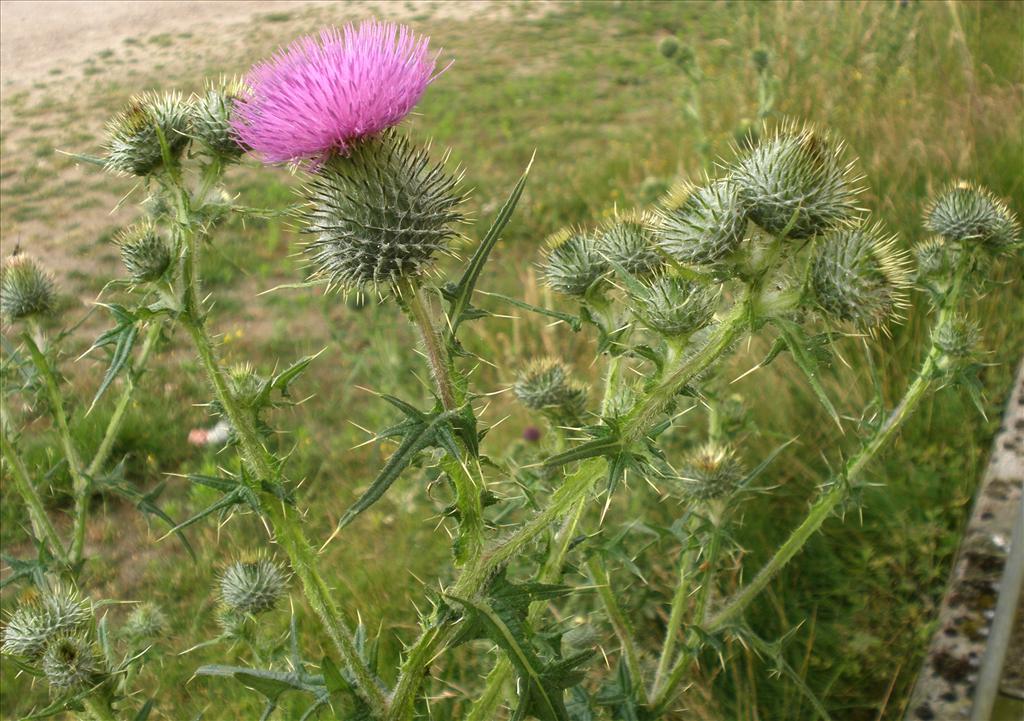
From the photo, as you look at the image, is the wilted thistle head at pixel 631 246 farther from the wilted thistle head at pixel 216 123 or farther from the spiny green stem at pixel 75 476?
the spiny green stem at pixel 75 476

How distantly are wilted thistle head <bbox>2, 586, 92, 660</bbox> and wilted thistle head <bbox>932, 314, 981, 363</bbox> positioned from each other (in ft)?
8.23

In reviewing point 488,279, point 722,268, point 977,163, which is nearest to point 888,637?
point 722,268

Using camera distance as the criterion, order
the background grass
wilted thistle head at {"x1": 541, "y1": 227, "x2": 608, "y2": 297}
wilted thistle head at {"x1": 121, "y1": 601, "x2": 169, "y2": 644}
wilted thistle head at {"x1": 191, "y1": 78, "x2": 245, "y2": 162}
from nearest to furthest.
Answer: wilted thistle head at {"x1": 191, "y1": 78, "x2": 245, "y2": 162} < wilted thistle head at {"x1": 541, "y1": 227, "x2": 608, "y2": 297} < wilted thistle head at {"x1": 121, "y1": 601, "x2": 169, "y2": 644} < the background grass

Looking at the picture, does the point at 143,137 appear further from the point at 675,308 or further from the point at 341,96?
the point at 675,308

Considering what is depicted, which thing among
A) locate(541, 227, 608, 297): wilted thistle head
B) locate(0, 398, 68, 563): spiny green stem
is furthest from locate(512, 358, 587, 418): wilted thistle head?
locate(0, 398, 68, 563): spiny green stem

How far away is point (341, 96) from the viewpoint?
175 centimetres

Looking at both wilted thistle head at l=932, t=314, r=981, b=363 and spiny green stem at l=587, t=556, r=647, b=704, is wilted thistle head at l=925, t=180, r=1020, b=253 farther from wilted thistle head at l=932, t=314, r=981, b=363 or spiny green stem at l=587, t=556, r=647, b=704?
spiny green stem at l=587, t=556, r=647, b=704

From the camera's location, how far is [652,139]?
881 cm

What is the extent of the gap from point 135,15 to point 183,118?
10.1ft

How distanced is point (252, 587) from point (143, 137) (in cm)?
131

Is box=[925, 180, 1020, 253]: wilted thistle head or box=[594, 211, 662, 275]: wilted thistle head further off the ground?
box=[594, 211, 662, 275]: wilted thistle head

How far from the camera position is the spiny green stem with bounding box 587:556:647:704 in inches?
88.6

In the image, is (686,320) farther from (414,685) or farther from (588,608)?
(588,608)

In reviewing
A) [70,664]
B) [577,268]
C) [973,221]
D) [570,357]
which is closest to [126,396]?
[70,664]
